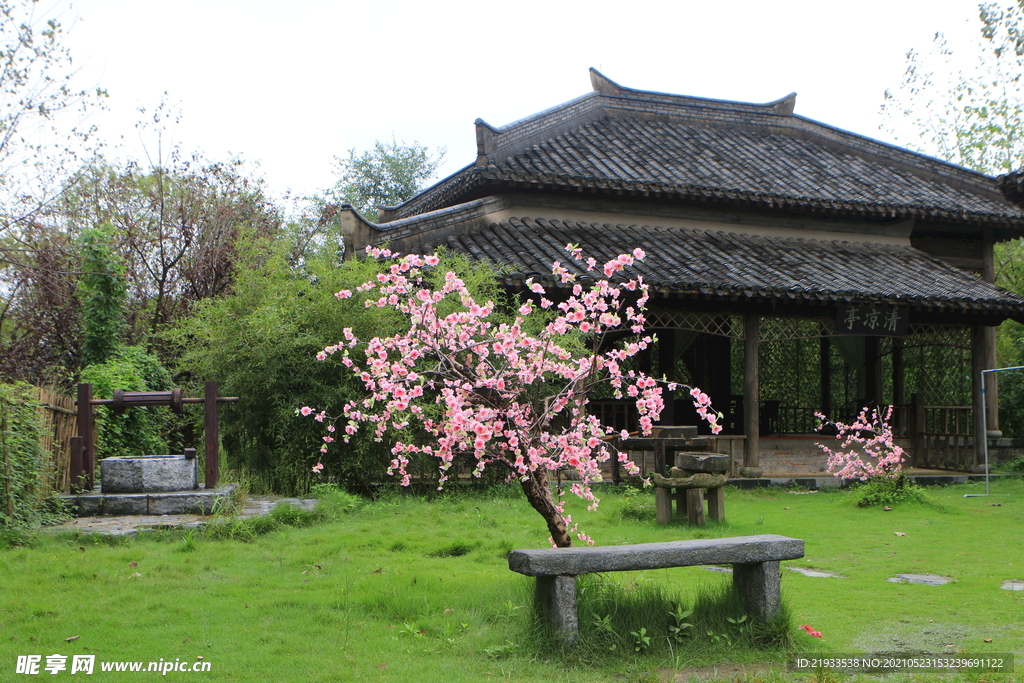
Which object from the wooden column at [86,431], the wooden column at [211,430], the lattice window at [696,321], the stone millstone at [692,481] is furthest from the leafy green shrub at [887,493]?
the wooden column at [86,431]

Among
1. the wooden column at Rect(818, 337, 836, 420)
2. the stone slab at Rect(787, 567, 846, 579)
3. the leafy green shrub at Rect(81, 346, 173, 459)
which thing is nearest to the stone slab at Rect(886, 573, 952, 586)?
the stone slab at Rect(787, 567, 846, 579)

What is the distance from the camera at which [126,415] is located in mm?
11258

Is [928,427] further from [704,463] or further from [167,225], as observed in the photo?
[167,225]

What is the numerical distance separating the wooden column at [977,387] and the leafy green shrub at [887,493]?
4158 mm

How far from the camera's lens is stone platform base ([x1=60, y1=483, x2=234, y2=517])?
27.3ft

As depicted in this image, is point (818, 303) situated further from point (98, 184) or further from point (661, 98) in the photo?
point (98, 184)

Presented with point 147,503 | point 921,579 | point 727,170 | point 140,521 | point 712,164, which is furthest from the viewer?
point 712,164

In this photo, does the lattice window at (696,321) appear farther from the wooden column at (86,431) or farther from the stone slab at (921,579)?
the wooden column at (86,431)

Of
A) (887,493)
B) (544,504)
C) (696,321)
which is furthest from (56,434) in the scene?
(887,493)

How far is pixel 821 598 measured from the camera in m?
5.80

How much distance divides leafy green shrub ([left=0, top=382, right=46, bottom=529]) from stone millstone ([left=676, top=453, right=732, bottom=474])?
616 centimetres

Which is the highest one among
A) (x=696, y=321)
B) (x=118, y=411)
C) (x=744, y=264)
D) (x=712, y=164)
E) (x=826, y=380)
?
(x=712, y=164)

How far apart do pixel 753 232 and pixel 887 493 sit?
5.77 metres

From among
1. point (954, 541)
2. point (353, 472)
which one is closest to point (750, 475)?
point (954, 541)
